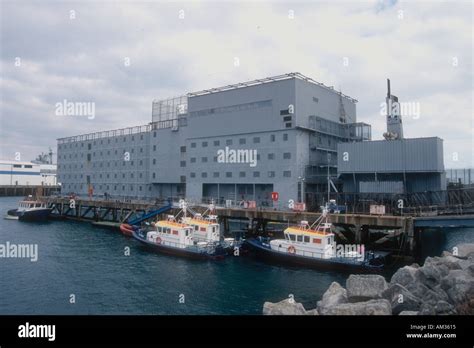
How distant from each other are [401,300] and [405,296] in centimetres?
44

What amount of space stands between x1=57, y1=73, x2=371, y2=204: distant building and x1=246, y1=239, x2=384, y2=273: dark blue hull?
592 inches

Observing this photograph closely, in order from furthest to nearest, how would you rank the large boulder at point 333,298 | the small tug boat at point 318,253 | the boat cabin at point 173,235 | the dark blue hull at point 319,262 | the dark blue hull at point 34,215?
the dark blue hull at point 34,215
the boat cabin at point 173,235
the small tug boat at point 318,253
the dark blue hull at point 319,262
the large boulder at point 333,298

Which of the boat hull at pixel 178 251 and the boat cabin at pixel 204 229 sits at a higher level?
the boat cabin at pixel 204 229

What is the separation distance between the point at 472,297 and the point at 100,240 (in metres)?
43.6

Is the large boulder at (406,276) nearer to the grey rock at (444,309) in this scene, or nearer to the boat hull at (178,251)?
the grey rock at (444,309)

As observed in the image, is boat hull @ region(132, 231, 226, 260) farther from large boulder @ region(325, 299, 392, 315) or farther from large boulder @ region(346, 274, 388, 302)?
large boulder @ region(325, 299, 392, 315)

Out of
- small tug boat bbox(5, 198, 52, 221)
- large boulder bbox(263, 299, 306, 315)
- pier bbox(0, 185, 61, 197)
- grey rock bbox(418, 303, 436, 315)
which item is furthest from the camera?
pier bbox(0, 185, 61, 197)

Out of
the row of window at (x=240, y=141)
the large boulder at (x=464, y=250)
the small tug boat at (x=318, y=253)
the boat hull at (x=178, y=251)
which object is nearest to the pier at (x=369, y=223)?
the small tug boat at (x=318, y=253)

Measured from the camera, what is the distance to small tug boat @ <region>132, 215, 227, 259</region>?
36.4m

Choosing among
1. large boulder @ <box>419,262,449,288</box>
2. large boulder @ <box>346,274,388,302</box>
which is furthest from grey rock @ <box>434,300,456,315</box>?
large boulder @ <box>419,262,449,288</box>

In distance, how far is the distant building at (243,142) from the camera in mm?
51031
